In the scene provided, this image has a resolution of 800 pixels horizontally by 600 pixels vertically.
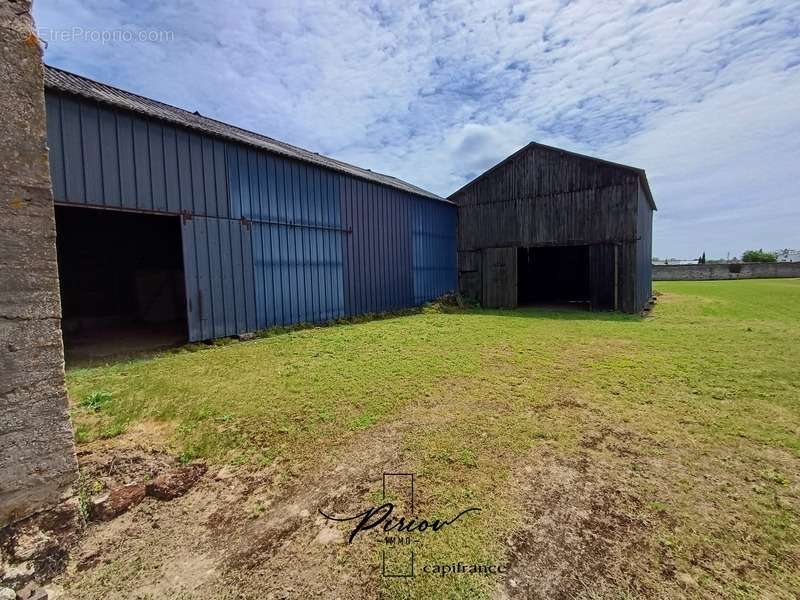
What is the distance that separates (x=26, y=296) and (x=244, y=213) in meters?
7.98

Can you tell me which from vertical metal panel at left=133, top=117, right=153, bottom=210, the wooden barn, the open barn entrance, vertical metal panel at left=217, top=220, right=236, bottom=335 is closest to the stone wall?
the wooden barn

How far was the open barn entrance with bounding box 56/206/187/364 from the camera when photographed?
12688 mm

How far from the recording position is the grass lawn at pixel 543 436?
7.38 ft

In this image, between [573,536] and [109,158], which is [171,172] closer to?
[109,158]

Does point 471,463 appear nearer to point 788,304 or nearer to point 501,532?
point 501,532

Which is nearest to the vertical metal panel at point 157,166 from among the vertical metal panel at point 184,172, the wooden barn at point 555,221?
the vertical metal panel at point 184,172

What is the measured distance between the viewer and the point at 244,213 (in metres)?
9.70

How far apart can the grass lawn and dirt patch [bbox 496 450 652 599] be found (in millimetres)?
11

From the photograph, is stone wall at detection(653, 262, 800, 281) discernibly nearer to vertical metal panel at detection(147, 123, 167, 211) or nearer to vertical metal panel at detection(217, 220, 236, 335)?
vertical metal panel at detection(217, 220, 236, 335)

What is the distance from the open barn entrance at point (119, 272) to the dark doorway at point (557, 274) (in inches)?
Answer: 691

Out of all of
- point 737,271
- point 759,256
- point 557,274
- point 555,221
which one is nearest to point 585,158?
point 555,221

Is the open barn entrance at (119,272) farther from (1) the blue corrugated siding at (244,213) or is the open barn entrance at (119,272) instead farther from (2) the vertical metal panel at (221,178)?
(2) the vertical metal panel at (221,178)

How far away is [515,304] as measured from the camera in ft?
53.4

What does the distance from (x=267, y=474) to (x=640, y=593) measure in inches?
111
